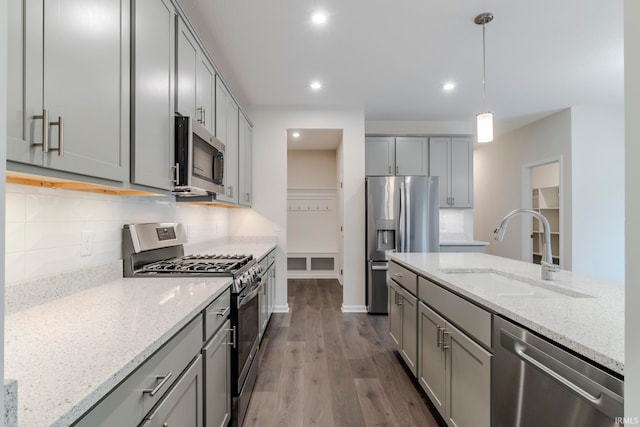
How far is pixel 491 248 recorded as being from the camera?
19.5ft

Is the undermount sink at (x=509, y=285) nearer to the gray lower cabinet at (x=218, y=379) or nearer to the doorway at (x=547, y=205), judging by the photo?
the gray lower cabinet at (x=218, y=379)

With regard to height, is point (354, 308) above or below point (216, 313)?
below

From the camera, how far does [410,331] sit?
2.22 meters

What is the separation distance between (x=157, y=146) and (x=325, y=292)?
3936 mm

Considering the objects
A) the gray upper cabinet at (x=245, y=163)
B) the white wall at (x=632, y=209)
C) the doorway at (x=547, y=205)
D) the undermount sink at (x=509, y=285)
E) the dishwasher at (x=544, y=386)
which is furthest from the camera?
the doorway at (x=547, y=205)

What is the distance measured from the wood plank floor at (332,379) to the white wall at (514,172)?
10.5 feet

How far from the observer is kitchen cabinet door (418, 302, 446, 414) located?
171 cm

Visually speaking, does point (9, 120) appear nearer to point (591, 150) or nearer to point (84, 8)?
point (84, 8)

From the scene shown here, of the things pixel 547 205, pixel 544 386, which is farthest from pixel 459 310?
pixel 547 205

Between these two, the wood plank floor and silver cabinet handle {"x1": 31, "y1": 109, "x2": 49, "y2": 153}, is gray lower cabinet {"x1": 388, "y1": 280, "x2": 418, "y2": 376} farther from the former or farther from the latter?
silver cabinet handle {"x1": 31, "y1": 109, "x2": 49, "y2": 153}

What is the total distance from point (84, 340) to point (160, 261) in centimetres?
129

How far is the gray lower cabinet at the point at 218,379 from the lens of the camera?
1324 millimetres

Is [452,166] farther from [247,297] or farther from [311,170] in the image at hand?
[247,297]

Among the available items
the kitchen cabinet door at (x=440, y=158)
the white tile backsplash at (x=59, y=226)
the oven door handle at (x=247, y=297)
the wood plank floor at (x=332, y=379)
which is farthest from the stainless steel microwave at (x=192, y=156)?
the kitchen cabinet door at (x=440, y=158)
